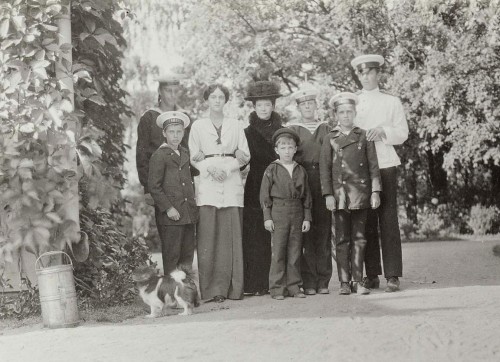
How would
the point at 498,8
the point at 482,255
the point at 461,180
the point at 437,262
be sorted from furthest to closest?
the point at 461,180
the point at 482,255
the point at 437,262
the point at 498,8

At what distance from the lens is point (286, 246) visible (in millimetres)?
7789

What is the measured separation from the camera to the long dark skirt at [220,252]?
7988 millimetres

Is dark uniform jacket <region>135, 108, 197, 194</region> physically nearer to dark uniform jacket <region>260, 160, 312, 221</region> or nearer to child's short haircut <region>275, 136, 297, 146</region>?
dark uniform jacket <region>260, 160, 312, 221</region>

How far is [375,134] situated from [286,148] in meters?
0.91

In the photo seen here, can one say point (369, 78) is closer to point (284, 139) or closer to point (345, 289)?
point (284, 139)

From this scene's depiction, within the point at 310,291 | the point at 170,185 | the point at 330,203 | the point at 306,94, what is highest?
the point at 306,94

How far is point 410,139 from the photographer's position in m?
20.7

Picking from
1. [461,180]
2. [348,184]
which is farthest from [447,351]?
[461,180]

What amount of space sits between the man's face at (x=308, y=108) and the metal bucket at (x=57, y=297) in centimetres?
298

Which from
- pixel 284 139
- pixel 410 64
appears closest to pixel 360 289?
pixel 284 139

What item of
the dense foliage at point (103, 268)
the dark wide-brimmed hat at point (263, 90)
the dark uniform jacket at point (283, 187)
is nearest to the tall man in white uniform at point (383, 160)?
the dark uniform jacket at point (283, 187)

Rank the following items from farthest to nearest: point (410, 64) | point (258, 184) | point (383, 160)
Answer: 1. point (410, 64)
2. point (258, 184)
3. point (383, 160)

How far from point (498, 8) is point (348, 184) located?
379 cm

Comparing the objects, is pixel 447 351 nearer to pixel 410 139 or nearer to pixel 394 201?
pixel 394 201
